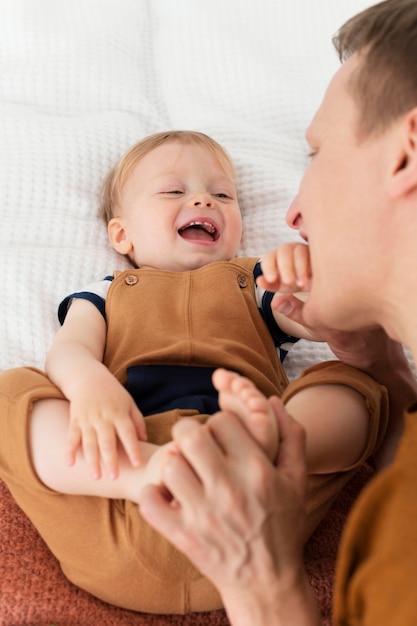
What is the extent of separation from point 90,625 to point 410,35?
843mm

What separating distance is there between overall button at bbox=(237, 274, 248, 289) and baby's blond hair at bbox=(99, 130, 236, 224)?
33 centimetres

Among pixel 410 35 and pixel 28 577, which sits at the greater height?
pixel 410 35

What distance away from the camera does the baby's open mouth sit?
1447mm

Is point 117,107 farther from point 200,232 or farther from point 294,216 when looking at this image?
point 294,216

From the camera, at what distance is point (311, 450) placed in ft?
3.22

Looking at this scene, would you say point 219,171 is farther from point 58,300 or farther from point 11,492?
point 11,492

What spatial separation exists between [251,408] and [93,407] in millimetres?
275

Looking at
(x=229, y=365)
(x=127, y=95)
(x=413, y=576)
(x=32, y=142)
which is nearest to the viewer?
(x=413, y=576)

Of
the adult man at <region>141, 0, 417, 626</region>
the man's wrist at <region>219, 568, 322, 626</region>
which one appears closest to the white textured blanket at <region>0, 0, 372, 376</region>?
the adult man at <region>141, 0, 417, 626</region>

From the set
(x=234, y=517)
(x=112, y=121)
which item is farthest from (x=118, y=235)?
(x=234, y=517)

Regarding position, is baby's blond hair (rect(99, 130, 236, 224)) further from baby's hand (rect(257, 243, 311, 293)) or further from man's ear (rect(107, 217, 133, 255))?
baby's hand (rect(257, 243, 311, 293))

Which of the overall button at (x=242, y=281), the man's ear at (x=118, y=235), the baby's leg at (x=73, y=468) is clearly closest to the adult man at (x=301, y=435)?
the baby's leg at (x=73, y=468)

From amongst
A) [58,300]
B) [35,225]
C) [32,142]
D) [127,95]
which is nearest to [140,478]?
[58,300]

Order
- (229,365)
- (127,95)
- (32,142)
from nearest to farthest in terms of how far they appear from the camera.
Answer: (229,365)
(32,142)
(127,95)
